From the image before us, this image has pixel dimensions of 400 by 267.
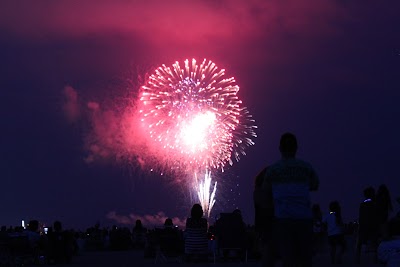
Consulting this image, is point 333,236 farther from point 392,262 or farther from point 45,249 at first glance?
point 392,262

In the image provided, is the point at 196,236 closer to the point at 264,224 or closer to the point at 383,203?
the point at 383,203

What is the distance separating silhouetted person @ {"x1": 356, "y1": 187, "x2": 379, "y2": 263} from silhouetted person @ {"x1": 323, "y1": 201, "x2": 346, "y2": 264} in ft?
4.62

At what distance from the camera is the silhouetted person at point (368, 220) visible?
18359 millimetres

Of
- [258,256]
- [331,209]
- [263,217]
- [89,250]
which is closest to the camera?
[263,217]

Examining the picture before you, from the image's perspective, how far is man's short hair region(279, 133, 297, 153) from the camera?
31.1ft

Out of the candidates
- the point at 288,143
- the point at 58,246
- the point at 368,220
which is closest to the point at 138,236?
the point at 58,246

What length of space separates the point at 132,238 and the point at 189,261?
13.1 metres

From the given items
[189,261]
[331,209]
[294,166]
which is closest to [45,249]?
[189,261]

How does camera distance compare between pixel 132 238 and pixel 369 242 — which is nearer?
pixel 369 242

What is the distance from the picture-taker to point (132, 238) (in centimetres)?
3462

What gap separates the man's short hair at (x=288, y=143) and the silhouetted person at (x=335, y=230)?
11.0m

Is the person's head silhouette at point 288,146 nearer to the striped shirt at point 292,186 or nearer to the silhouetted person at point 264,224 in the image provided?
the striped shirt at point 292,186

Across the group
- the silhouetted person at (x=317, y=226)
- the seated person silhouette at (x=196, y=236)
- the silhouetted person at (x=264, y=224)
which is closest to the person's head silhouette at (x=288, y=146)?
the silhouetted person at (x=264, y=224)

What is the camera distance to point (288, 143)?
950 cm
